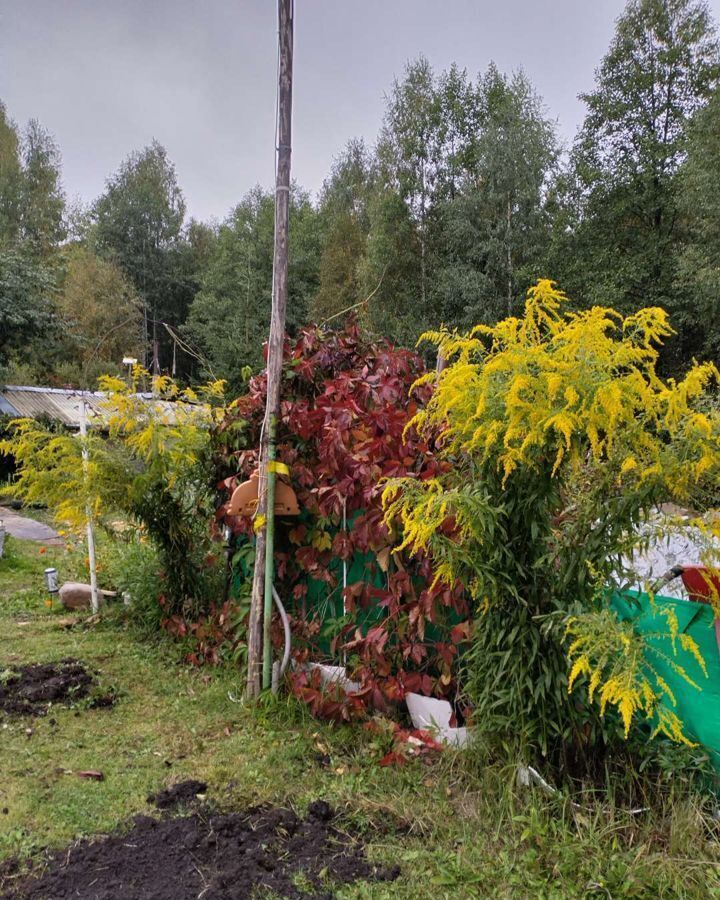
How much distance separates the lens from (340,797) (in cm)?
238

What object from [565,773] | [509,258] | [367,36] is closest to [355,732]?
[565,773]

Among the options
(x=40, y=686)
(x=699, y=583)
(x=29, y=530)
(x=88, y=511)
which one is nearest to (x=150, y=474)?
(x=88, y=511)

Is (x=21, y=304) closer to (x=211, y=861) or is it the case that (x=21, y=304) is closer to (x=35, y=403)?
(x=35, y=403)

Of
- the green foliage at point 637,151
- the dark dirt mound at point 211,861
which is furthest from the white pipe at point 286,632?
the green foliage at point 637,151

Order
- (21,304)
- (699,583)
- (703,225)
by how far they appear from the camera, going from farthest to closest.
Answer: (21,304), (703,225), (699,583)

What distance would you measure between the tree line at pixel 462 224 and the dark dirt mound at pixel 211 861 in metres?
10.6

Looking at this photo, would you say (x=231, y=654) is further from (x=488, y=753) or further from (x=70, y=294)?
(x=70, y=294)

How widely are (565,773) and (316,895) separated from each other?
0.98 meters

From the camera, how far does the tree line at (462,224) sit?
52.7 feet

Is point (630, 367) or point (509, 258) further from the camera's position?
point (509, 258)


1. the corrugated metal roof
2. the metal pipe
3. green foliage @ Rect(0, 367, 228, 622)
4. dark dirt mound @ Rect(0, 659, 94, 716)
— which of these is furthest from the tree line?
the metal pipe

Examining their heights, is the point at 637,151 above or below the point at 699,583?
above

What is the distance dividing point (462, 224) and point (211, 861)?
19504mm

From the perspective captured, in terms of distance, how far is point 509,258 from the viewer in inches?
746
